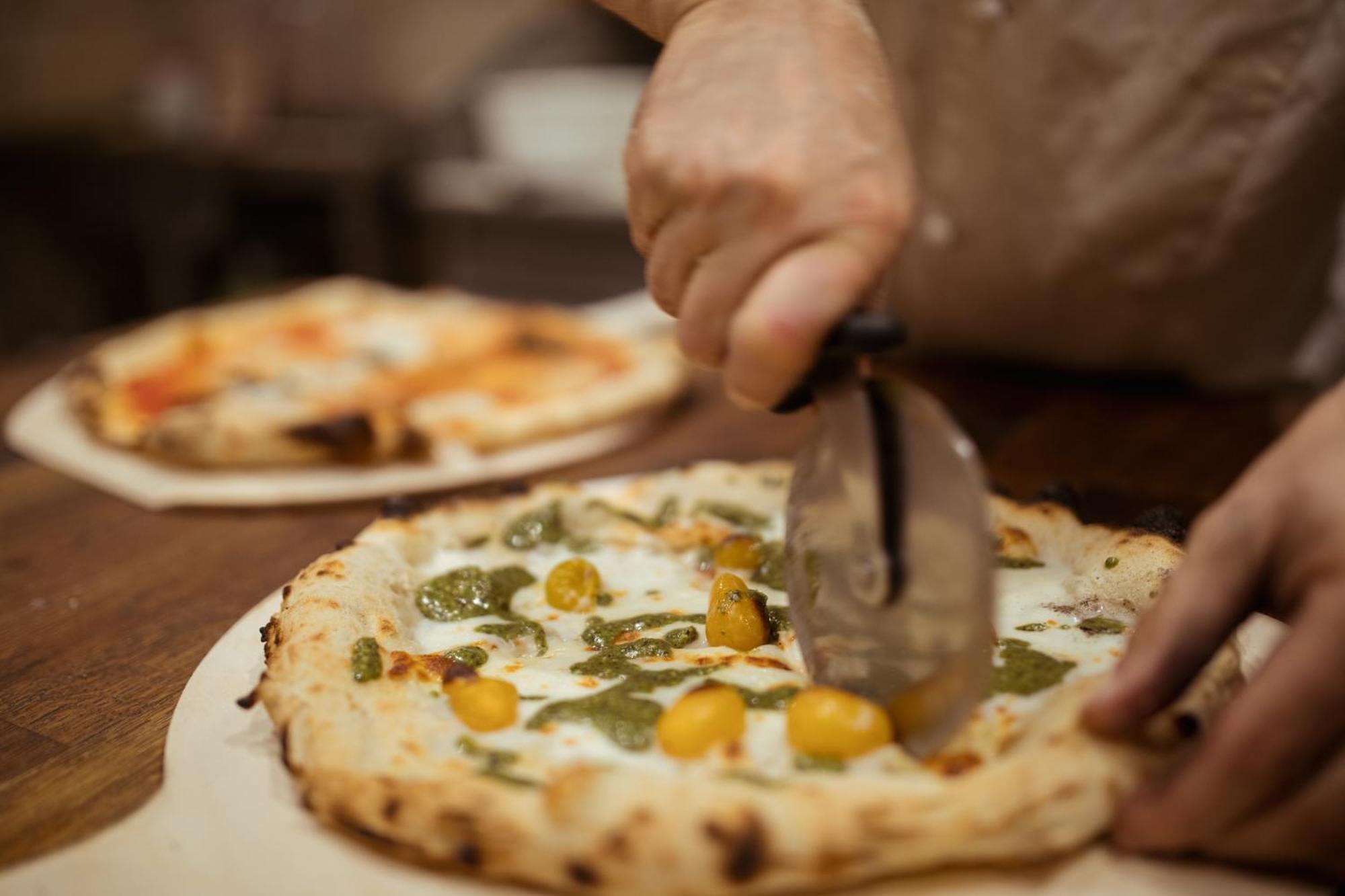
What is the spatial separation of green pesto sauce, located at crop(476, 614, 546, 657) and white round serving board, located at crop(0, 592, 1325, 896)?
0.35m

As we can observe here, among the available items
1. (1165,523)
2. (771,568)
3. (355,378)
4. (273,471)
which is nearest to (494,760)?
(771,568)

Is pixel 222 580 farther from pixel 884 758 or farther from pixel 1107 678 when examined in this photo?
pixel 1107 678

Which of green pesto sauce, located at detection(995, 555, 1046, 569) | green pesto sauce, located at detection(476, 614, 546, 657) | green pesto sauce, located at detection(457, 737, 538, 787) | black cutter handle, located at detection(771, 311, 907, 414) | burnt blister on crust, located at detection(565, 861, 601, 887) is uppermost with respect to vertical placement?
black cutter handle, located at detection(771, 311, 907, 414)

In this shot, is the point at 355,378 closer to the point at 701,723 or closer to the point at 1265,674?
the point at 701,723

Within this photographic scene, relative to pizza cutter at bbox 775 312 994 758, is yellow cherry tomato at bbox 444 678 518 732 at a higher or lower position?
lower

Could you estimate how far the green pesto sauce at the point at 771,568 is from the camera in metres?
1.85

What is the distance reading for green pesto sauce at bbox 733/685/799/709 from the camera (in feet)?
4.80

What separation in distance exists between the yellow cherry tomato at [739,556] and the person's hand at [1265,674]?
2.48 ft

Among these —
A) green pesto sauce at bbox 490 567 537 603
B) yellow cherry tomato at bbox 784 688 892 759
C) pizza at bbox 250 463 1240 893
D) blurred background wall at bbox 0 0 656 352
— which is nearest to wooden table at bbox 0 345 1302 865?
pizza at bbox 250 463 1240 893

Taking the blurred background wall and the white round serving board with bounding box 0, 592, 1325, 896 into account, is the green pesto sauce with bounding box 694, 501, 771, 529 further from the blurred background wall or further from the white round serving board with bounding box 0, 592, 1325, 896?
the blurred background wall

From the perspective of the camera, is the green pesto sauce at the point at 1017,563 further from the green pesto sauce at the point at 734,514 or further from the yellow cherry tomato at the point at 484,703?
the yellow cherry tomato at the point at 484,703

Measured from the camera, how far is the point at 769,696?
58.4 inches

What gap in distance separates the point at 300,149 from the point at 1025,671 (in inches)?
274

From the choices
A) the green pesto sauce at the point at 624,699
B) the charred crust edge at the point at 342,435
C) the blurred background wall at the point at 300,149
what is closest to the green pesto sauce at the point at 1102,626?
the green pesto sauce at the point at 624,699
